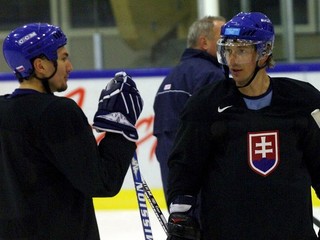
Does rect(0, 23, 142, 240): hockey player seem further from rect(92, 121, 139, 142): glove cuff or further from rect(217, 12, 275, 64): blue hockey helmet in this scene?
rect(217, 12, 275, 64): blue hockey helmet

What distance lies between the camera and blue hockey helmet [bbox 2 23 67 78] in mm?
1787

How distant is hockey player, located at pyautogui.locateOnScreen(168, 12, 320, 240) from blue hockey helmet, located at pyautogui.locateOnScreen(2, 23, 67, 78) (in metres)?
0.32

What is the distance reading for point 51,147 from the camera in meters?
1.73

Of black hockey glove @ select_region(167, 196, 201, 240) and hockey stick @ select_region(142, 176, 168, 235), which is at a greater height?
black hockey glove @ select_region(167, 196, 201, 240)

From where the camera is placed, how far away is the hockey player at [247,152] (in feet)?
5.87

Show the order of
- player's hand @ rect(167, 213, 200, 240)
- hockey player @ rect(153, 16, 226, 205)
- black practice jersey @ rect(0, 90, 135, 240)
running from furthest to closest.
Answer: hockey player @ rect(153, 16, 226, 205) < player's hand @ rect(167, 213, 200, 240) < black practice jersey @ rect(0, 90, 135, 240)

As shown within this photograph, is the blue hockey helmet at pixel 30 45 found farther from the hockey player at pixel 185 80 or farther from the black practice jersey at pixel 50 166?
the hockey player at pixel 185 80

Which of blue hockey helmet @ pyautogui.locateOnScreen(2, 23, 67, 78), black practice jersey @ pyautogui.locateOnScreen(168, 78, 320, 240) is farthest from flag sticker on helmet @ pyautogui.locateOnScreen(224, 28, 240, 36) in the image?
blue hockey helmet @ pyautogui.locateOnScreen(2, 23, 67, 78)

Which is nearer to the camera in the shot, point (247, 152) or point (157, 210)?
point (247, 152)

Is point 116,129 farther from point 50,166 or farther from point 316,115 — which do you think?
point 316,115

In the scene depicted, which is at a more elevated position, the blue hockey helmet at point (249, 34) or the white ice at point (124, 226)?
the blue hockey helmet at point (249, 34)

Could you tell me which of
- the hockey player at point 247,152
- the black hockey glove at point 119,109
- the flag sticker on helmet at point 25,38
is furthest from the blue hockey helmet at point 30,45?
the hockey player at point 247,152

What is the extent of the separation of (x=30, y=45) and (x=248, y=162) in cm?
52

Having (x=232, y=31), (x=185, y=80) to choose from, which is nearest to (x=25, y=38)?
(x=232, y=31)
